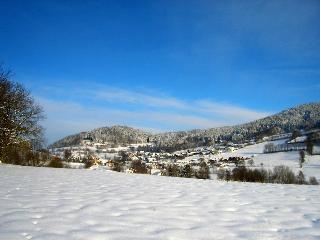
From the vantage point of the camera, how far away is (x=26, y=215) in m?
6.89

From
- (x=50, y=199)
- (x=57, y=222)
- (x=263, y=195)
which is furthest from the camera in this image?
(x=263, y=195)

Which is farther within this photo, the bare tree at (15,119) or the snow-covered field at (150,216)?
the bare tree at (15,119)

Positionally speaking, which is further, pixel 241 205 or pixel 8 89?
pixel 8 89

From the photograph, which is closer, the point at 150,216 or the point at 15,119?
the point at 150,216

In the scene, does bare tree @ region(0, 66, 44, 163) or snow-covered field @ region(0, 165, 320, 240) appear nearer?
snow-covered field @ region(0, 165, 320, 240)

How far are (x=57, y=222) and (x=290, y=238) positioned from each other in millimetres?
4197

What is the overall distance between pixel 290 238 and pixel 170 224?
2147 mm

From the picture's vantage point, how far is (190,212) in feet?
25.2

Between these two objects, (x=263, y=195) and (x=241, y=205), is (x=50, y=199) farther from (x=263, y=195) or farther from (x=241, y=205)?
(x=263, y=195)

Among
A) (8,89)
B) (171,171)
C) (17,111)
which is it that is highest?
(8,89)

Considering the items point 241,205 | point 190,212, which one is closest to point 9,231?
point 190,212

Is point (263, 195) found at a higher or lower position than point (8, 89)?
lower

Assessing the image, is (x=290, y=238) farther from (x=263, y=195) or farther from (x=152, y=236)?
(x=263, y=195)

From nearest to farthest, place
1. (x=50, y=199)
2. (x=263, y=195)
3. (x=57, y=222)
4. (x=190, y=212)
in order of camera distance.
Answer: (x=57, y=222)
(x=190, y=212)
(x=50, y=199)
(x=263, y=195)
